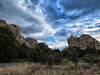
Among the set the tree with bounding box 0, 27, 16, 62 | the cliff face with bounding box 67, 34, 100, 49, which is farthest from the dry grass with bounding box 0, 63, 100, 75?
the cliff face with bounding box 67, 34, 100, 49

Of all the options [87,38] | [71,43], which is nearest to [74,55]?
[71,43]

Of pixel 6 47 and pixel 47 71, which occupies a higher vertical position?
pixel 6 47

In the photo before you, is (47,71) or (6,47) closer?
(47,71)

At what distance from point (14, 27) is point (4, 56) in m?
77.0

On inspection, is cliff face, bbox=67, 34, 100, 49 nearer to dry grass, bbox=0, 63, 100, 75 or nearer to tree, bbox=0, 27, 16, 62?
tree, bbox=0, 27, 16, 62

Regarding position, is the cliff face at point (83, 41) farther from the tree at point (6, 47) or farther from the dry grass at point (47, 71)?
the dry grass at point (47, 71)

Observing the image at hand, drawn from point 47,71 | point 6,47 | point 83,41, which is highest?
point 83,41

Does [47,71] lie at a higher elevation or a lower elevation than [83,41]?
lower

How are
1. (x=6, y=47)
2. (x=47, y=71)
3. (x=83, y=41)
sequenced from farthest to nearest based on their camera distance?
(x=83, y=41), (x=6, y=47), (x=47, y=71)

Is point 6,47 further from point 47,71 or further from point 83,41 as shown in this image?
point 83,41

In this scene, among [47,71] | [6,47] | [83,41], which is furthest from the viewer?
[83,41]

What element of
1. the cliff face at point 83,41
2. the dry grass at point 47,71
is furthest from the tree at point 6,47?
the cliff face at point 83,41

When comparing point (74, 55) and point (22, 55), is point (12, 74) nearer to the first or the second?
point (74, 55)

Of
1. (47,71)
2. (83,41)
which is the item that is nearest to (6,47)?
(47,71)
